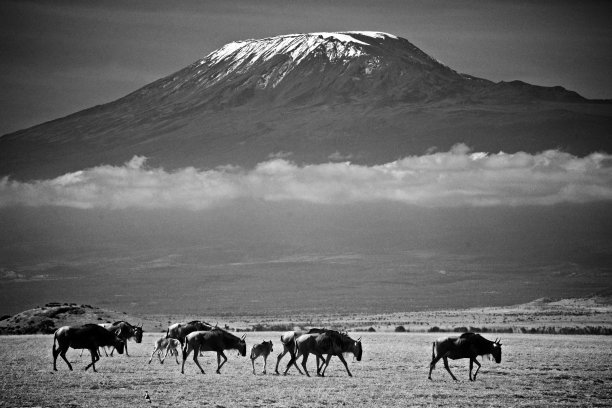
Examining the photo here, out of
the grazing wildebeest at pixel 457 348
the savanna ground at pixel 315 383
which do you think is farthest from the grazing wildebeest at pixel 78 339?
the grazing wildebeest at pixel 457 348

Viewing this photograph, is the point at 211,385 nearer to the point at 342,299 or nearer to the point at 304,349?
the point at 304,349

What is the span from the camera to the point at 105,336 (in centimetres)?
2947

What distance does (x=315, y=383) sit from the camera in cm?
2545

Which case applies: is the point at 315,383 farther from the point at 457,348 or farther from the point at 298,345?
the point at 457,348

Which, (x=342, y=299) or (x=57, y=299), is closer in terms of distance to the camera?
(x=342, y=299)

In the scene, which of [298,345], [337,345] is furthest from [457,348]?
[298,345]

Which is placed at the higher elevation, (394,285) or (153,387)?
(394,285)

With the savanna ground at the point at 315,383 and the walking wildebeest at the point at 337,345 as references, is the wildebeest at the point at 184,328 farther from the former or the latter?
the walking wildebeest at the point at 337,345

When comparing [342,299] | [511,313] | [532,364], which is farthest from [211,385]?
[342,299]

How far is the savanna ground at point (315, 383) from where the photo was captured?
2200 cm

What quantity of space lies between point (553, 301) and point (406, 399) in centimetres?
7880

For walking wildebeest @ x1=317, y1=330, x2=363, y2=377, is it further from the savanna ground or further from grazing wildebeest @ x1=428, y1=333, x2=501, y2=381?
grazing wildebeest @ x1=428, y1=333, x2=501, y2=381

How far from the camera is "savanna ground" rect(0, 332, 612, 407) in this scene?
72.2ft

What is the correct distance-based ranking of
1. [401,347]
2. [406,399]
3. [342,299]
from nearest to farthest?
[406,399] < [401,347] < [342,299]
